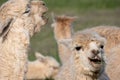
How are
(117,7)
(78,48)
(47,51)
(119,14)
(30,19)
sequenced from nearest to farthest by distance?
1. (78,48)
2. (30,19)
3. (47,51)
4. (119,14)
5. (117,7)

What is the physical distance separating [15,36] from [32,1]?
34.3 inches

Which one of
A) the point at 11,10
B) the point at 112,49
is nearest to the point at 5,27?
the point at 11,10

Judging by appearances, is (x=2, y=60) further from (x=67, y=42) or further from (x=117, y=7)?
Answer: (x=117, y=7)

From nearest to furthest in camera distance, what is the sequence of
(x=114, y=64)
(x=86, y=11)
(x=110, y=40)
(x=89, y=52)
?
(x=89, y=52) < (x=114, y=64) < (x=110, y=40) < (x=86, y=11)

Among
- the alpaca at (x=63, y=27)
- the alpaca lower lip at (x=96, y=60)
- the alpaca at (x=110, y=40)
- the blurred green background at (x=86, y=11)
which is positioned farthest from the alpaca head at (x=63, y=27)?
the blurred green background at (x=86, y=11)

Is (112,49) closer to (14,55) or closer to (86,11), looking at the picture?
(14,55)

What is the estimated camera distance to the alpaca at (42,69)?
17109 mm

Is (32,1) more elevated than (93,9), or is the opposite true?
(32,1)

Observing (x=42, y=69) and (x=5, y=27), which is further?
(x=42, y=69)

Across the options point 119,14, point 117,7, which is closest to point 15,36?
point 119,14

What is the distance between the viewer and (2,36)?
9398 mm

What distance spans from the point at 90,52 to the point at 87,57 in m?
0.07

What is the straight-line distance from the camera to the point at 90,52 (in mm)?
8898

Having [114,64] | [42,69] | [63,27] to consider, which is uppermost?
[114,64]
